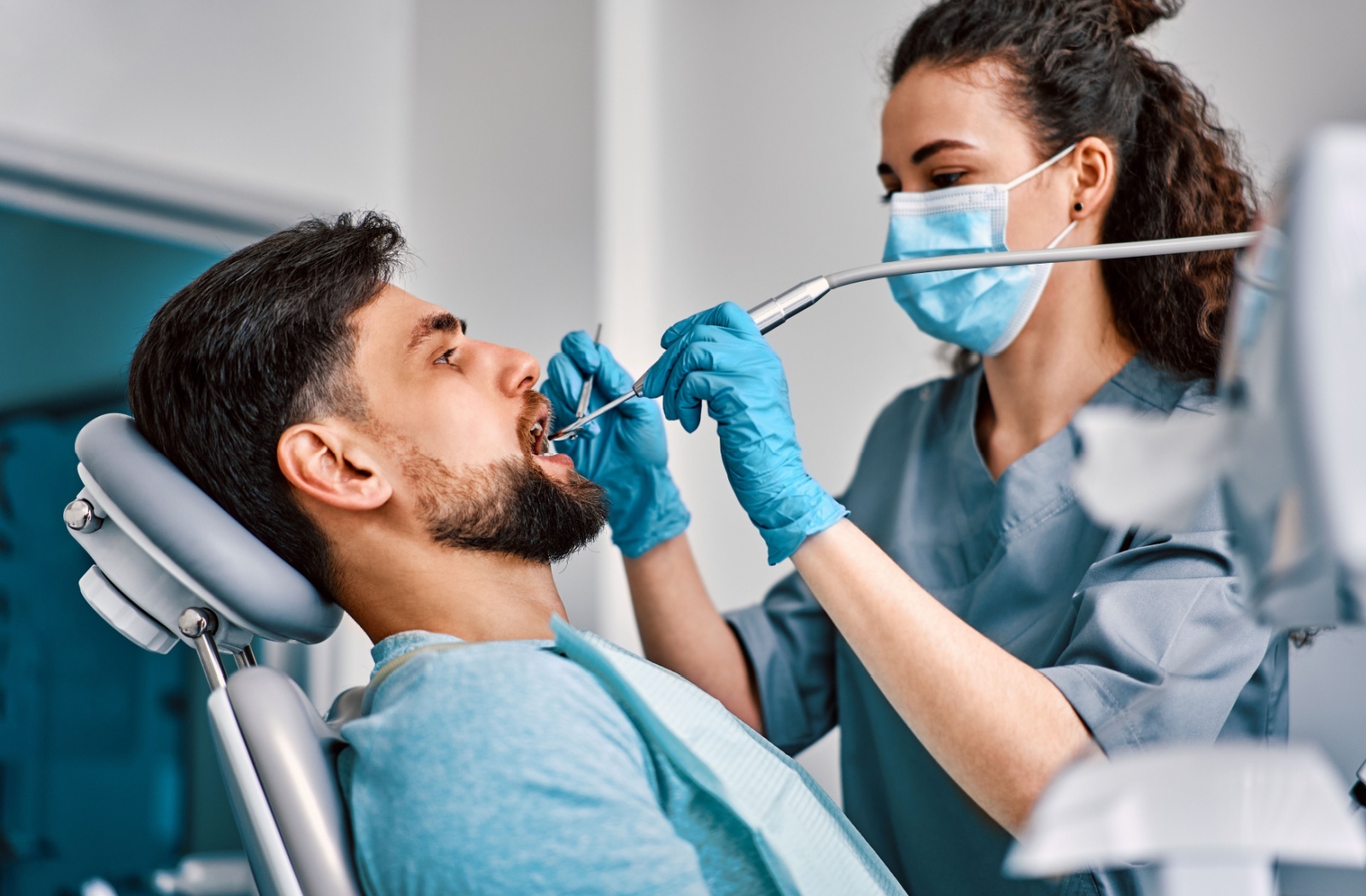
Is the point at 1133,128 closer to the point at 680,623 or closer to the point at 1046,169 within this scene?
the point at 1046,169

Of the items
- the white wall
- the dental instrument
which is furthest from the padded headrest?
the white wall

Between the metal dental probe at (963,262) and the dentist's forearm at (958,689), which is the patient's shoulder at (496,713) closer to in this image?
the dentist's forearm at (958,689)

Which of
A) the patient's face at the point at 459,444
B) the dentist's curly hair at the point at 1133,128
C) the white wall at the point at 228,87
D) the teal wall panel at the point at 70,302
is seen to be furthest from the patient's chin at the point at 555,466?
the white wall at the point at 228,87

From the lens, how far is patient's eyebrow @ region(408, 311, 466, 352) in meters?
1.26

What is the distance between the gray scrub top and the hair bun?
0.51 meters

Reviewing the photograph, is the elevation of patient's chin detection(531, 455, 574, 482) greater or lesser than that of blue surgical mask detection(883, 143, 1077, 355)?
lesser

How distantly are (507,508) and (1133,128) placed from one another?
40.0 inches

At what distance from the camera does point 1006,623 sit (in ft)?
4.43

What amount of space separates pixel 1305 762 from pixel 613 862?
1.78 ft

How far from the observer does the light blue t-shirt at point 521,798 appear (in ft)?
2.77

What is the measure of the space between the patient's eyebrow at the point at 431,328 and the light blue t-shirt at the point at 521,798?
0.45 metres

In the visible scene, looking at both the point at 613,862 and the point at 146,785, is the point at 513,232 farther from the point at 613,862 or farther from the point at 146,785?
the point at 613,862

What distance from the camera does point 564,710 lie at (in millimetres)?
912

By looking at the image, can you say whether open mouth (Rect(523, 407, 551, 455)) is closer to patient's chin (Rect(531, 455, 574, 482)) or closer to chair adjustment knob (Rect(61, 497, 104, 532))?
patient's chin (Rect(531, 455, 574, 482))
